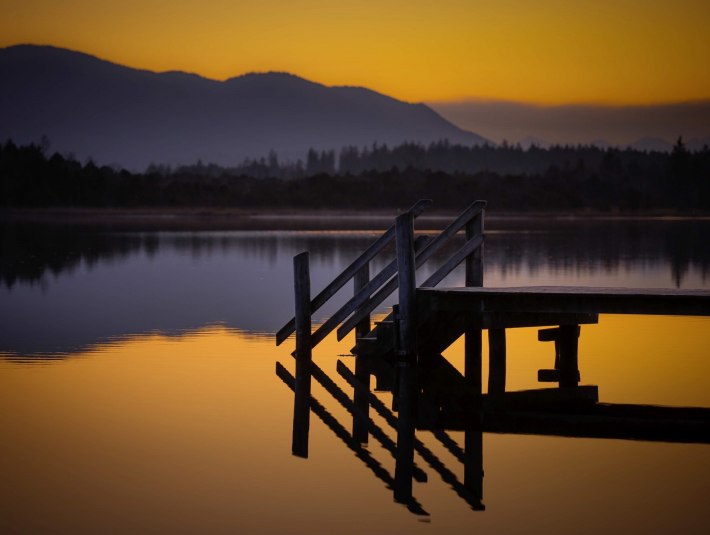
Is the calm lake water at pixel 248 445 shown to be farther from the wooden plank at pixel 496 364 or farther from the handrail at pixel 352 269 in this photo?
the handrail at pixel 352 269

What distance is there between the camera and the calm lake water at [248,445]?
1150 cm

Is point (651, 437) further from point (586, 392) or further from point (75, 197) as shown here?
point (75, 197)

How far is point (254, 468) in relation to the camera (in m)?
13.2

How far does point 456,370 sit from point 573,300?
8.85 feet

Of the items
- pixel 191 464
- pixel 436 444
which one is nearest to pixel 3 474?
pixel 191 464

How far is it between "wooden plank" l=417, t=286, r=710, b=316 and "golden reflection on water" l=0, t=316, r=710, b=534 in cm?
122

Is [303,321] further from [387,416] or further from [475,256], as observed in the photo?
[387,416]

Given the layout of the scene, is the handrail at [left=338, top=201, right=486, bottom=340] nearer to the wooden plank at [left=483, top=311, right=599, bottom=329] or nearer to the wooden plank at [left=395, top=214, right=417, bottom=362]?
the wooden plank at [left=395, top=214, right=417, bottom=362]

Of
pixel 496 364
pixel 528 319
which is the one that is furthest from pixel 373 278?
pixel 496 364

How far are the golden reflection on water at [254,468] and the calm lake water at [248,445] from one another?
0.03 metres

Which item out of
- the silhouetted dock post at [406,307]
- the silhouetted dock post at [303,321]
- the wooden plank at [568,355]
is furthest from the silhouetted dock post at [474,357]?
the silhouetted dock post at [303,321]

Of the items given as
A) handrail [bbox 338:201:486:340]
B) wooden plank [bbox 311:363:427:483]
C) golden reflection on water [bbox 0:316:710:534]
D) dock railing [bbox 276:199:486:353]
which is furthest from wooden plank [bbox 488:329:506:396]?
wooden plank [bbox 311:363:427:483]

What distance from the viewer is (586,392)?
18.5 metres

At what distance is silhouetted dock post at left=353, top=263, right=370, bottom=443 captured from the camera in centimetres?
1544
